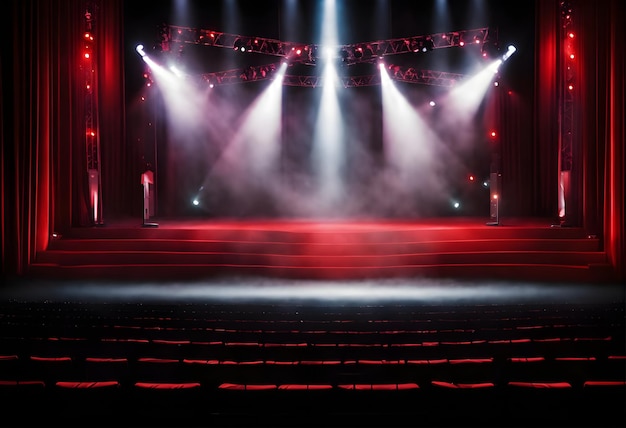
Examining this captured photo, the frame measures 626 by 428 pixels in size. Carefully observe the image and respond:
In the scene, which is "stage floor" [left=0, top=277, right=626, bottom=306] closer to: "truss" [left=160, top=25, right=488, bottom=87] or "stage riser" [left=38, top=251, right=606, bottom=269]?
"stage riser" [left=38, top=251, right=606, bottom=269]

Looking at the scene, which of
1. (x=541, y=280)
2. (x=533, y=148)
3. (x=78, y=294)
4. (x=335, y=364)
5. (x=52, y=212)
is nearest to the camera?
(x=335, y=364)

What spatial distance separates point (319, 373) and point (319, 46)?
996 centimetres

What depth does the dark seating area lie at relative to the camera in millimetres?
2793

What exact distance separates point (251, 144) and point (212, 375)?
10.9m

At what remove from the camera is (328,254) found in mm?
8188

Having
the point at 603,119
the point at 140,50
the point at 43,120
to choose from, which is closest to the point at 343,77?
the point at 140,50

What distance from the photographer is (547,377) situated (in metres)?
3.17

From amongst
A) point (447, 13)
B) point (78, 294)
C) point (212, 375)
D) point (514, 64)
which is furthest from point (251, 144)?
point (212, 375)

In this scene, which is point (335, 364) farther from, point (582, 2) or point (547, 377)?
point (582, 2)

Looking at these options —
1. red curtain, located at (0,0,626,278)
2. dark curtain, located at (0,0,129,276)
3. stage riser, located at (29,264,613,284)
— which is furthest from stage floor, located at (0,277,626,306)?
red curtain, located at (0,0,626,278)

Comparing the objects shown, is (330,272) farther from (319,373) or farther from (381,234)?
(319,373)

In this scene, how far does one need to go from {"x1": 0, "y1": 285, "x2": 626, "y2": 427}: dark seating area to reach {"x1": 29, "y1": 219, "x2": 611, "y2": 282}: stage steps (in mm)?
3768

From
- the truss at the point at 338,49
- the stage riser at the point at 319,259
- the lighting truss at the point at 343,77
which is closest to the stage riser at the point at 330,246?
the stage riser at the point at 319,259

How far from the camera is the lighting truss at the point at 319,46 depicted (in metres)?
11.5
